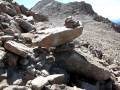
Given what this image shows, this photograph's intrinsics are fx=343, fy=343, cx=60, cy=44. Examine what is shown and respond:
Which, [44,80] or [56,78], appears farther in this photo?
[56,78]

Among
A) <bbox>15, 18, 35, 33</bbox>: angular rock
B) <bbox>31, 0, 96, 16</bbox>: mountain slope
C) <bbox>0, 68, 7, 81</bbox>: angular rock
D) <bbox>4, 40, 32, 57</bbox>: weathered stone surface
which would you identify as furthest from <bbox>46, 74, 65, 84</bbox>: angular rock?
<bbox>31, 0, 96, 16</bbox>: mountain slope

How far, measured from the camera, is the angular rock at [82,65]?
1400 cm

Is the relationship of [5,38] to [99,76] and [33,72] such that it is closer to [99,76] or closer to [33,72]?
[33,72]

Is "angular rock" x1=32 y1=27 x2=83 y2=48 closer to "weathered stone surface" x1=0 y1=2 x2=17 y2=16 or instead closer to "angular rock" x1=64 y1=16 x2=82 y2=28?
"angular rock" x1=64 y1=16 x2=82 y2=28

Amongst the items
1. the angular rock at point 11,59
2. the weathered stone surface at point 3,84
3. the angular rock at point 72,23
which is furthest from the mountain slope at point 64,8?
the weathered stone surface at point 3,84

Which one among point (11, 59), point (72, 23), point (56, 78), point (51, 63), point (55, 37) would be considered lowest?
point (56, 78)

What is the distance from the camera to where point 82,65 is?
46.0 feet

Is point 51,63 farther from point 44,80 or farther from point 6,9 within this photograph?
point 6,9

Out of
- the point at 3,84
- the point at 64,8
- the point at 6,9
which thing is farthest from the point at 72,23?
the point at 64,8

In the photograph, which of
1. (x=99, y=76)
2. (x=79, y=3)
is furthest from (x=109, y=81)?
(x=79, y=3)

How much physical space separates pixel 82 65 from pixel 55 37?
5.24 feet

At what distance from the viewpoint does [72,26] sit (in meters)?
15.0

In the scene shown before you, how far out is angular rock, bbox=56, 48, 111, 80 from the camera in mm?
14000

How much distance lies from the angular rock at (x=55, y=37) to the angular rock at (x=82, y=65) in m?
0.64
